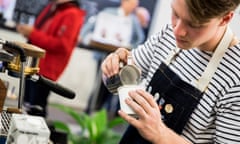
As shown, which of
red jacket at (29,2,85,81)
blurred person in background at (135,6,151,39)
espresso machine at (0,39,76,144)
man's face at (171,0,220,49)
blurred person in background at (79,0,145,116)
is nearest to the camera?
espresso machine at (0,39,76,144)

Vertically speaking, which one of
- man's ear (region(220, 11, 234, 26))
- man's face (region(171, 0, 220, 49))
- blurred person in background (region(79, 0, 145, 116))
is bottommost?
blurred person in background (region(79, 0, 145, 116))

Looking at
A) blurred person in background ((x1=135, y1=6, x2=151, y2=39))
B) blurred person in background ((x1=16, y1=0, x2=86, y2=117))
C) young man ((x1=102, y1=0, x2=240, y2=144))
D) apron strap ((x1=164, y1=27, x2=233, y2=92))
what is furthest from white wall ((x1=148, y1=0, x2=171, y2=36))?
apron strap ((x1=164, y1=27, x2=233, y2=92))

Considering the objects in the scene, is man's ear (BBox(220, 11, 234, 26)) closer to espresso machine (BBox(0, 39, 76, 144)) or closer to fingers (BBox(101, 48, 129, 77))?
fingers (BBox(101, 48, 129, 77))

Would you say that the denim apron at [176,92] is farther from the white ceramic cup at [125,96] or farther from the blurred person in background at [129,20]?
the blurred person in background at [129,20]

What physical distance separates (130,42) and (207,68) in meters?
3.25

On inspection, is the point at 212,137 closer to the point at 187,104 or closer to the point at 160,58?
the point at 187,104

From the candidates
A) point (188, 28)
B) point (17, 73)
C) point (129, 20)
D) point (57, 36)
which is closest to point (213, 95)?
point (188, 28)

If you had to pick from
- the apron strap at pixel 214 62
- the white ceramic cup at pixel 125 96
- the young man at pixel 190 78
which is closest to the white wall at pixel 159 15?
the young man at pixel 190 78

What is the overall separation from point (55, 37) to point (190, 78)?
5.16 feet

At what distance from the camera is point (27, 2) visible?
365cm

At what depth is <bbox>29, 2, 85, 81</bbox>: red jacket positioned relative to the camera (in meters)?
2.52

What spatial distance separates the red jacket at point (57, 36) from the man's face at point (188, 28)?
1618 millimetres

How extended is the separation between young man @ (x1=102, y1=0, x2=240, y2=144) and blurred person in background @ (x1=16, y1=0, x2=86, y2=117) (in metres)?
1.33

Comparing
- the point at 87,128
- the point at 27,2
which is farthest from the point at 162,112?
the point at 27,2
